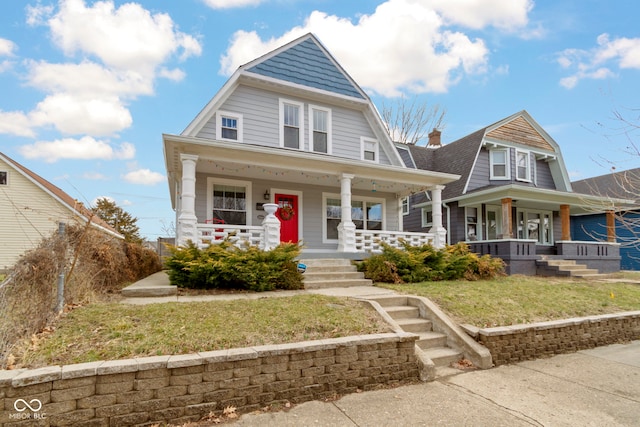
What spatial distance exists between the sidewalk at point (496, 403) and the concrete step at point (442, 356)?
1.09 ft

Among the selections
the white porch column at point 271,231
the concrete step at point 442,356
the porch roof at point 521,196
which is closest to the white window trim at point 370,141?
the porch roof at point 521,196

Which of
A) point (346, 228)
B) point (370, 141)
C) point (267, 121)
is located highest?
point (267, 121)

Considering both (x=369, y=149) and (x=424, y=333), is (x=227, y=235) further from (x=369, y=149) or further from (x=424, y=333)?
(x=369, y=149)

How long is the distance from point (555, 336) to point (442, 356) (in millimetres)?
2231

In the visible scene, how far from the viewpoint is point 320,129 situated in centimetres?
1204

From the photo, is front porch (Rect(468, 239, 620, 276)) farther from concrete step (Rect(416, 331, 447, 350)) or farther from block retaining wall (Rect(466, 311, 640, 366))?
concrete step (Rect(416, 331, 447, 350))

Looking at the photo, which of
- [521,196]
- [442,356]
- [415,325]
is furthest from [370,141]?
[442,356]

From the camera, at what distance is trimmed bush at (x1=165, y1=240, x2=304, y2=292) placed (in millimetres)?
6637

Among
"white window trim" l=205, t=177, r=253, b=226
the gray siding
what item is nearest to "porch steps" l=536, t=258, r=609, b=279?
the gray siding

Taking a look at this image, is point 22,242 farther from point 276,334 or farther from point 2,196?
point 276,334

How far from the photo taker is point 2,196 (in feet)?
52.5

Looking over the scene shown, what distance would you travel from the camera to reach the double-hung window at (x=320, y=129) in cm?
1186

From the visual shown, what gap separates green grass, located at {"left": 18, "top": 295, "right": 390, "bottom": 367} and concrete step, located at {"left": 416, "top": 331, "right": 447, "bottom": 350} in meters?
0.73
